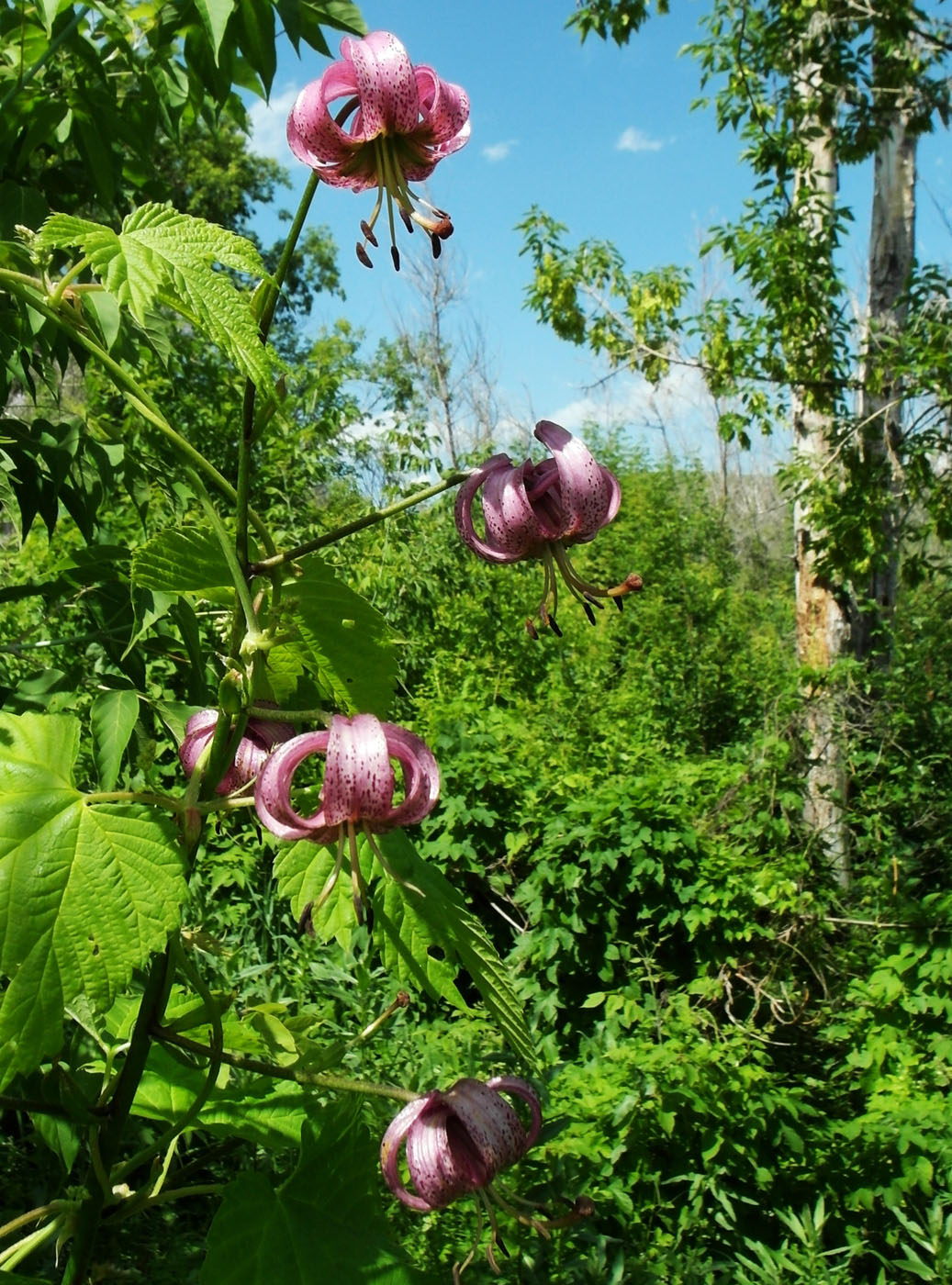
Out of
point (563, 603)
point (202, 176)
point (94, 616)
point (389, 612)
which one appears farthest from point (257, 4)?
point (202, 176)

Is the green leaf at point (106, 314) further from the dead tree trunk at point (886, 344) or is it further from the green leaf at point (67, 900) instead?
the dead tree trunk at point (886, 344)

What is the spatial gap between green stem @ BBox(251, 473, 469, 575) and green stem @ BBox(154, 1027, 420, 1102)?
0.99 ft

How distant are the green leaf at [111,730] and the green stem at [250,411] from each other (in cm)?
47

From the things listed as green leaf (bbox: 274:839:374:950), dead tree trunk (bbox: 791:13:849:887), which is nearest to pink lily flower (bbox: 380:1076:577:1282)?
green leaf (bbox: 274:839:374:950)

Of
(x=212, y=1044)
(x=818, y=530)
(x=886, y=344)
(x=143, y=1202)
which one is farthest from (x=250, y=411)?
(x=886, y=344)

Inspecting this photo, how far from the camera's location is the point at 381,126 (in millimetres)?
684

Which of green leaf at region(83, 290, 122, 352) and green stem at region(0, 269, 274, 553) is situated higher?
green leaf at region(83, 290, 122, 352)

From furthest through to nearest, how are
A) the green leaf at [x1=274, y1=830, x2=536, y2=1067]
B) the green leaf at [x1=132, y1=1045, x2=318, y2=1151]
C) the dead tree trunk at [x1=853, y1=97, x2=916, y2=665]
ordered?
the dead tree trunk at [x1=853, y1=97, x2=916, y2=665] < the green leaf at [x1=132, y1=1045, x2=318, y2=1151] < the green leaf at [x1=274, y1=830, x2=536, y2=1067]

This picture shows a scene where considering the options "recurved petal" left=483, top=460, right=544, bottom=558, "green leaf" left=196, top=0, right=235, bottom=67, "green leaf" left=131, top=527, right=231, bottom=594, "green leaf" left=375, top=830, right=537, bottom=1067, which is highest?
"green leaf" left=196, top=0, right=235, bottom=67

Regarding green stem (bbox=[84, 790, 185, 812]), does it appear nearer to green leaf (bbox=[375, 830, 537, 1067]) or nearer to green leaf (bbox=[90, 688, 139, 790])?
green leaf (bbox=[375, 830, 537, 1067])

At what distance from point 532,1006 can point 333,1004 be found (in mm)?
856

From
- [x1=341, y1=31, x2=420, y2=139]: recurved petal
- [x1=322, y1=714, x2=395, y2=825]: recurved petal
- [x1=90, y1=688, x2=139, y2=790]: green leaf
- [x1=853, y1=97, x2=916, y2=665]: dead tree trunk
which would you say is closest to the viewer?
[x1=322, y1=714, x2=395, y2=825]: recurved petal

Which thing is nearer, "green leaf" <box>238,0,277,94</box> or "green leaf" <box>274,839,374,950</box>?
"green leaf" <box>274,839,374,950</box>

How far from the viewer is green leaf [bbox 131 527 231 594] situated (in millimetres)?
665
